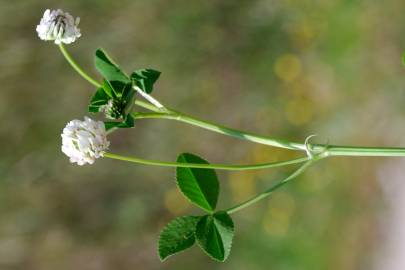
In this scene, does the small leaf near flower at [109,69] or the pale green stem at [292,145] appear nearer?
the pale green stem at [292,145]

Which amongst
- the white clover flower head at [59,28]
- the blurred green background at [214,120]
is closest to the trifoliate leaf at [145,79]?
the white clover flower head at [59,28]

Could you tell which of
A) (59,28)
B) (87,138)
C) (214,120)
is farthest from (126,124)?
(214,120)

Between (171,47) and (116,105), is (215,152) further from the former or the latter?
(116,105)

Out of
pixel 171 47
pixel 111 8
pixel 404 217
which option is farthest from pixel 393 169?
pixel 111 8

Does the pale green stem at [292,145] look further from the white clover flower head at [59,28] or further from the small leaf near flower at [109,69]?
the white clover flower head at [59,28]

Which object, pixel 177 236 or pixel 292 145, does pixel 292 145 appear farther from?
pixel 177 236

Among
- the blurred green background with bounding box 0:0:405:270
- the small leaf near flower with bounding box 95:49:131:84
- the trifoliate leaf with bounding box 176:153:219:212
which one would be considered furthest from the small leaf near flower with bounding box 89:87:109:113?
the blurred green background with bounding box 0:0:405:270
